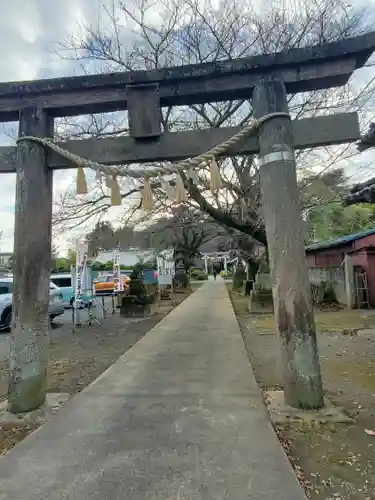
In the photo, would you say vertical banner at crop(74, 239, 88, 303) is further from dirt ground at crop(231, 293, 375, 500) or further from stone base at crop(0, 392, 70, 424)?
stone base at crop(0, 392, 70, 424)

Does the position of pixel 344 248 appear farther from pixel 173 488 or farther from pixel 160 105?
pixel 173 488

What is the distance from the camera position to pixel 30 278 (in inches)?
152

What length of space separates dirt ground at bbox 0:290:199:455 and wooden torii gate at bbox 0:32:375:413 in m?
0.80

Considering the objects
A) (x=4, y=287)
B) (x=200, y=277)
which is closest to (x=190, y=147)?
(x=4, y=287)

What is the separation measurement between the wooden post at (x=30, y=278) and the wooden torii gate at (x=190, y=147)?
0.01 m

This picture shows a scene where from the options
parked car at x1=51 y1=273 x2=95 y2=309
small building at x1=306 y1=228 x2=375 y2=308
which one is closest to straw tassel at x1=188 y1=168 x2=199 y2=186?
small building at x1=306 y1=228 x2=375 y2=308

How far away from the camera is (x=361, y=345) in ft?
23.6

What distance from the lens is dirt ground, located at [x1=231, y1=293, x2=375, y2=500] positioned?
2.50 m

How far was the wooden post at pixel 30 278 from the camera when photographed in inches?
150

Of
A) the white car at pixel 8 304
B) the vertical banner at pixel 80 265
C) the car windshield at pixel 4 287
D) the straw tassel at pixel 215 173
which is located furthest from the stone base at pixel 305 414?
the car windshield at pixel 4 287

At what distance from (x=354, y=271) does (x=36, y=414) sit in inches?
489

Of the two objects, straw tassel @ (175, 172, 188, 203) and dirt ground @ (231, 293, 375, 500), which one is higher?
straw tassel @ (175, 172, 188, 203)

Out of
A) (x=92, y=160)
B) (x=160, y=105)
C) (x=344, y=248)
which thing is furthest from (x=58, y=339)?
(x=344, y=248)

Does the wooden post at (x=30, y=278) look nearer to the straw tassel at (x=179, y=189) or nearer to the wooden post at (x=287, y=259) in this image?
the straw tassel at (x=179, y=189)
